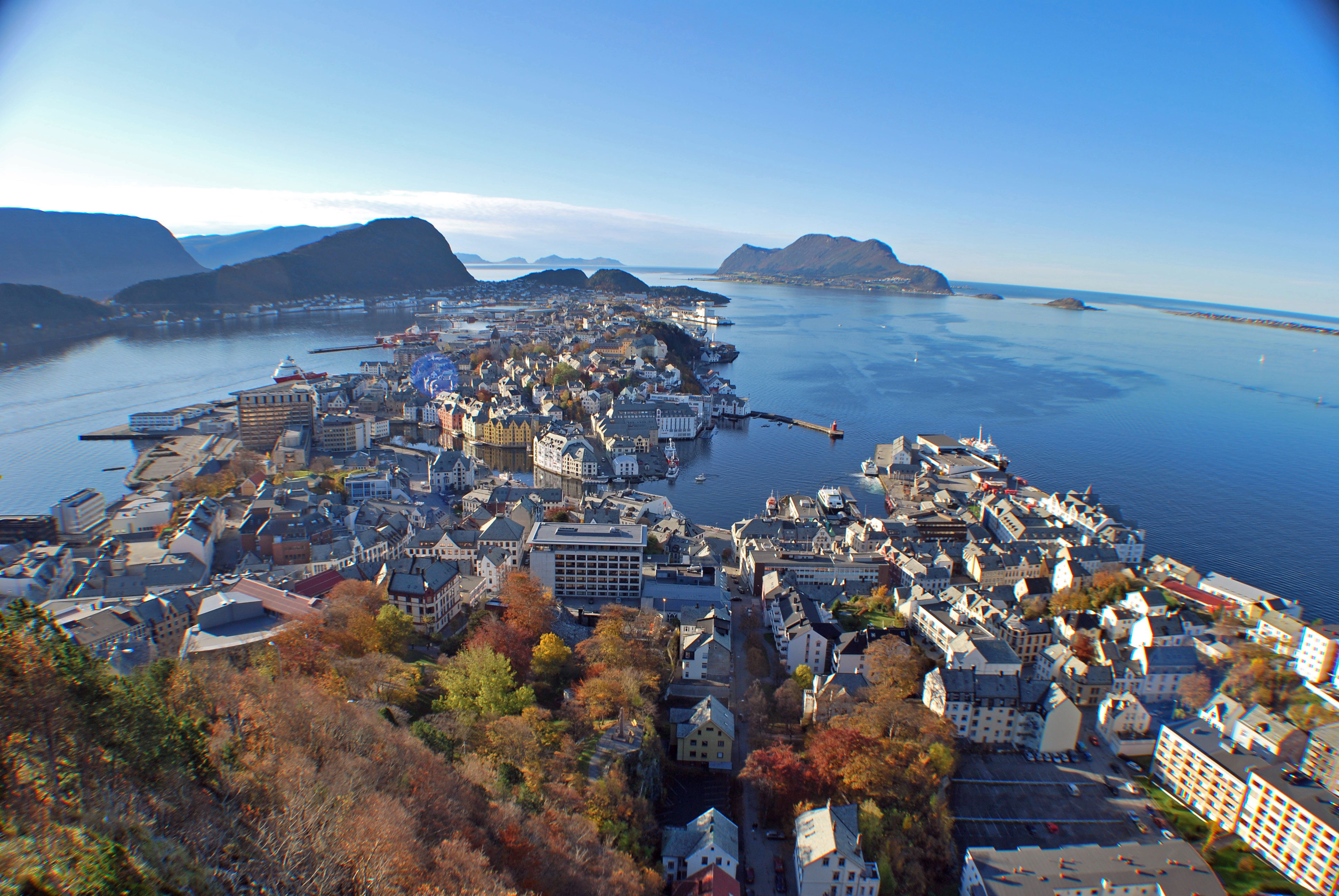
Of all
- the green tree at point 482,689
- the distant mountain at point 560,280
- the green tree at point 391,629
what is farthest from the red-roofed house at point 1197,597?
the distant mountain at point 560,280

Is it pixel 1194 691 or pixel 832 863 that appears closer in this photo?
pixel 832 863

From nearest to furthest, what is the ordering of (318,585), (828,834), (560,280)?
1. (828,834)
2. (318,585)
3. (560,280)

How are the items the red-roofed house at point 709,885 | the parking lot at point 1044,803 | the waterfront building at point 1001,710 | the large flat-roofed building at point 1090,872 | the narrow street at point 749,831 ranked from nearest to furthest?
the red-roofed house at point 709,885, the large flat-roofed building at point 1090,872, the narrow street at point 749,831, the parking lot at point 1044,803, the waterfront building at point 1001,710

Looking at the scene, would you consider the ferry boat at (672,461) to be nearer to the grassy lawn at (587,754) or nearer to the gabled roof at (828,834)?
the grassy lawn at (587,754)

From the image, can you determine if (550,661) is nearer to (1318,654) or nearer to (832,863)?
(832,863)

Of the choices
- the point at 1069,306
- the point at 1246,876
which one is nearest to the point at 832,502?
the point at 1246,876

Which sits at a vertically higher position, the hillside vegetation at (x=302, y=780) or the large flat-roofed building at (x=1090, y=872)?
the hillside vegetation at (x=302, y=780)

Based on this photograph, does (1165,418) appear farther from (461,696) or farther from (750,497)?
(461,696)
